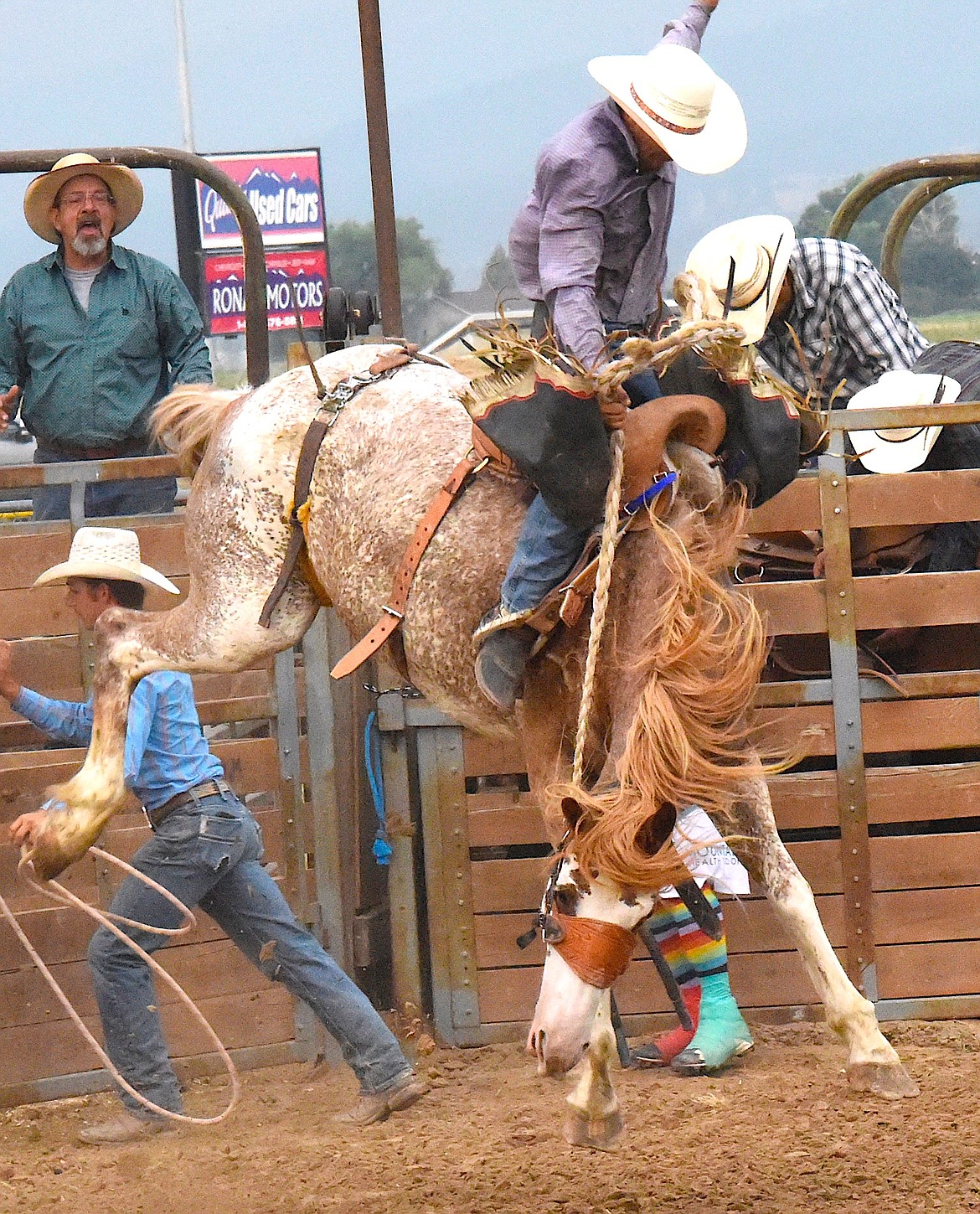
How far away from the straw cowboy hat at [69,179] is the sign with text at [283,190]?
11537mm

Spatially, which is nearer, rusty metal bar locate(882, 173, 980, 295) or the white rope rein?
the white rope rein

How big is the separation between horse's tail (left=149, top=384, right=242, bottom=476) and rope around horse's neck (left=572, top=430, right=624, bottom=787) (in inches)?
64.6

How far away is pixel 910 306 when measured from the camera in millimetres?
18094

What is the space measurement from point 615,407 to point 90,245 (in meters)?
2.90

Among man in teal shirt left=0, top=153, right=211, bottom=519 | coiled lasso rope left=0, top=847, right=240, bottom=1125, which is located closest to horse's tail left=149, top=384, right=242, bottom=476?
man in teal shirt left=0, top=153, right=211, bottom=519

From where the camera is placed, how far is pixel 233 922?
518cm

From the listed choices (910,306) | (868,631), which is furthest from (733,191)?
(868,631)

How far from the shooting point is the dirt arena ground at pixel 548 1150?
4.09 meters

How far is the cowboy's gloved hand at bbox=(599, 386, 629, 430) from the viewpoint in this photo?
A: 398 centimetres

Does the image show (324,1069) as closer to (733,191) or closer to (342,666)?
(342,666)

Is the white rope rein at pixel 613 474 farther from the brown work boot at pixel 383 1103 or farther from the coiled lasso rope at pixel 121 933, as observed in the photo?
the brown work boot at pixel 383 1103

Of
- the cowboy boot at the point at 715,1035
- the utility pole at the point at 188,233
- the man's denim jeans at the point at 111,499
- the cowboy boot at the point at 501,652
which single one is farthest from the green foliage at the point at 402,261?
the cowboy boot at the point at 501,652

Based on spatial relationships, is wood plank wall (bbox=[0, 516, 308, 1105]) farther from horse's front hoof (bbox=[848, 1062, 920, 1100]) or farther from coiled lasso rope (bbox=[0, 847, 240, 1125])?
horse's front hoof (bbox=[848, 1062, 920, 1100])

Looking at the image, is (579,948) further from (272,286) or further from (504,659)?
(272,286)
